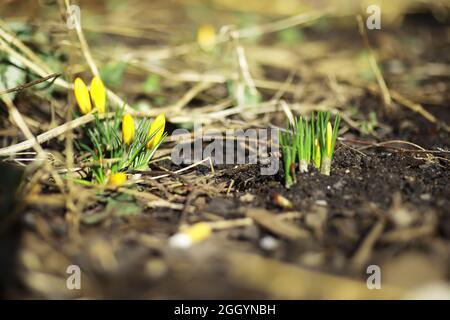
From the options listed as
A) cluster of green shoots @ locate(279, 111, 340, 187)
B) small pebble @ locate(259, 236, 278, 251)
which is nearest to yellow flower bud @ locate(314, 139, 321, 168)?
Result: cluster of green shoots @ locate(279, 111, 340, 187)

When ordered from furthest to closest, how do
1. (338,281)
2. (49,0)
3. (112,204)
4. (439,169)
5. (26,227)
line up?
(49,0)
(439,169)
(112,204)
(26,227)
(338,281)

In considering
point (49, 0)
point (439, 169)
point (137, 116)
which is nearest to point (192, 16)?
point (49, 0)

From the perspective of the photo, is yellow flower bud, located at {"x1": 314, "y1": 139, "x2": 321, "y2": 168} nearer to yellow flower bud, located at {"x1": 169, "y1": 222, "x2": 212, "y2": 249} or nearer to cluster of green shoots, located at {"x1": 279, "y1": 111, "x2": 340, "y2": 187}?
cluster of green shoots, located at {"x1": 279, "y1": 111, "x2": 340, "y2": 187}

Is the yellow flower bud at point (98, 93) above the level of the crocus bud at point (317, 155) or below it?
above

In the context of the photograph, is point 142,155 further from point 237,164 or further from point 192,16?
point 192,16
